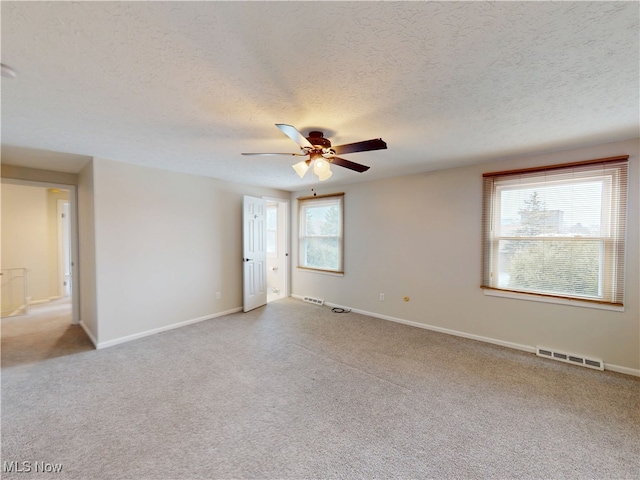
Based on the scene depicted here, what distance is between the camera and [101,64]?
1460 mm

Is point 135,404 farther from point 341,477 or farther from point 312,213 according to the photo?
point 312,213

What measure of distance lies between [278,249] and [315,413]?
4264 mm

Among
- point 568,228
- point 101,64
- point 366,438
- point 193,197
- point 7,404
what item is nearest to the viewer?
point 101,64

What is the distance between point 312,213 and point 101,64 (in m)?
4.22

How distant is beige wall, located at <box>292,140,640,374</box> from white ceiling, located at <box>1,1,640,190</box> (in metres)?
1.06

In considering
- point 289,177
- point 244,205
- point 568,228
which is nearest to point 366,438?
point 568,228

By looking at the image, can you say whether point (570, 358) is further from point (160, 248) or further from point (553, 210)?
point (160, 248)

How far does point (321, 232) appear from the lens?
5.37 m

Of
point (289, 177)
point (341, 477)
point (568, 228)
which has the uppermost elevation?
point (289, 177)

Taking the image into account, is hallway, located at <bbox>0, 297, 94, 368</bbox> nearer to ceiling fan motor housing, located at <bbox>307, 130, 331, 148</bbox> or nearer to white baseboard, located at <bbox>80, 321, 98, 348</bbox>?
white baseboard, located at <bbox>80, 321, 98, 348</bbox>

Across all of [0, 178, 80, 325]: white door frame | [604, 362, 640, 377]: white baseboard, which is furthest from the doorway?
[604, 362, 640, 377]: white baseboard

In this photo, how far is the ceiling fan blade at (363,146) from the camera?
199cm

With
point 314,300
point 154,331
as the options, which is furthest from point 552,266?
point 154,331

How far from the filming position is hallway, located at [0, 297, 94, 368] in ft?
10.2
